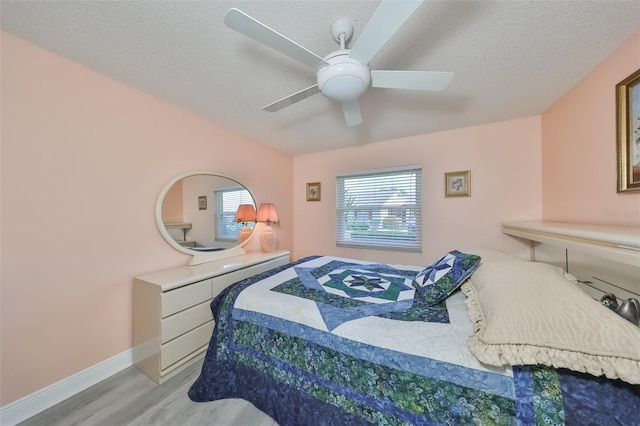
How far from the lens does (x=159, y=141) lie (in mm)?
1982

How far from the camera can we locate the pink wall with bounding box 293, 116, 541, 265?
237 centimetres

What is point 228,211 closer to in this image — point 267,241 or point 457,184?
point 267,241

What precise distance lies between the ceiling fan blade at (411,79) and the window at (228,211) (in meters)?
1.99

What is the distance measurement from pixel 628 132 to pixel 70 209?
3.68 m

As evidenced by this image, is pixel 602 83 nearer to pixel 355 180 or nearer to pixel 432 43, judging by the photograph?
pixel 432 43

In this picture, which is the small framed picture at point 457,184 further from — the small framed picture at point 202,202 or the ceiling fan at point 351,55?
the small framed picture at point 202,202

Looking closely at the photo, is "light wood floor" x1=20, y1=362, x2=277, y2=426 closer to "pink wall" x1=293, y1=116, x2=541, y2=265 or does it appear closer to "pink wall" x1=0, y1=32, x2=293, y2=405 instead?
"pink wall" x1=0, y1=32, x2=293, y2=405

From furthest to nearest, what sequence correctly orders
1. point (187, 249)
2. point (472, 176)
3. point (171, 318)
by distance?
point (472, 176)
point (187, 249)
point (171, 318)

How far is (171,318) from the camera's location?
5.27 ft

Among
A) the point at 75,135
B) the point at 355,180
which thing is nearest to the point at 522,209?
the point at 355,180

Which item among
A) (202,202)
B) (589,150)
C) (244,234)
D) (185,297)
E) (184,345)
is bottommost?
(184,345)

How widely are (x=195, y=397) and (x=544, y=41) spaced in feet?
10.2

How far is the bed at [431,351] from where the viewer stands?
29.0 inches

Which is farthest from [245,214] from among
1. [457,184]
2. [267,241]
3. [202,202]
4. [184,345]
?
[457,184]
